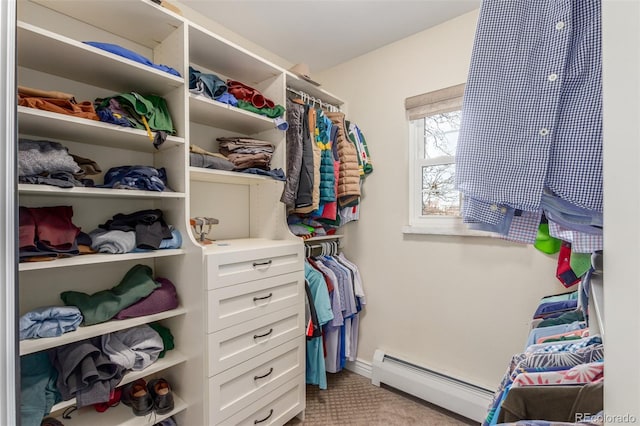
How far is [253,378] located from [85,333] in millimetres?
792

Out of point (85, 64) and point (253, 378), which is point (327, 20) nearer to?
point (85, 64)

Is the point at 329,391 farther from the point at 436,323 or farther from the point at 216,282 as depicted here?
the point at 216,282

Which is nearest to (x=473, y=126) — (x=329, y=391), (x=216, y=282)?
(x=216, y=282)

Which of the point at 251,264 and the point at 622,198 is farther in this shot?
the point at 251,264

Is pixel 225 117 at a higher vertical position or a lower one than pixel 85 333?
higher

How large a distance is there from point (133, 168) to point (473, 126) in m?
1.38

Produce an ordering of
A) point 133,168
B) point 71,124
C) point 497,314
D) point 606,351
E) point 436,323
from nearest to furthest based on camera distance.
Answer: point 606,351 → point 71,124 → point 133,168 → point 497,314 → point 436,323

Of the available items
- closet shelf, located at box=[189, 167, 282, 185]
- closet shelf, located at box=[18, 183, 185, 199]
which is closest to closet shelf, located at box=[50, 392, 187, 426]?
closet shelf, located at box=[18, 183, 185, 199]

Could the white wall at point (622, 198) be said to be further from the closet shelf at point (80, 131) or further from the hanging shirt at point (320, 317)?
the hanging shirt at point (320, 317)

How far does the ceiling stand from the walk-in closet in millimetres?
18

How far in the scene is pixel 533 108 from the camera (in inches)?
25.0

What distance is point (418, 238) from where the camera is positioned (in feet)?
7.00

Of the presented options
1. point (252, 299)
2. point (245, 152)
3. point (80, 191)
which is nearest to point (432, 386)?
point (252, 299)

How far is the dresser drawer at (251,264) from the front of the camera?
1.37 metres
